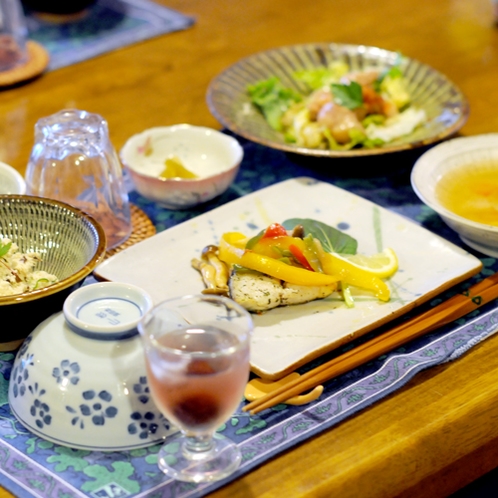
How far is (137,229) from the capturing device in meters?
1.51

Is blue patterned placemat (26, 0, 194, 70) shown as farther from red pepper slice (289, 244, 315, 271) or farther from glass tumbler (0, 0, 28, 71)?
red pepper slice (289, 244, 315, 271)

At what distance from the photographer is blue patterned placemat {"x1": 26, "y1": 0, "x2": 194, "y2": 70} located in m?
2.37

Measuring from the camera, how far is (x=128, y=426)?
0.98 metres

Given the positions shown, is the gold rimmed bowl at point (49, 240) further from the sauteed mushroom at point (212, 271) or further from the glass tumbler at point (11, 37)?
the glass tumbler at point (11, 37)

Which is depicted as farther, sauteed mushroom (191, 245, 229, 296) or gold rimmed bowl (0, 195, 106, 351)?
sauteed mushroom (191, 245, 229, 296)

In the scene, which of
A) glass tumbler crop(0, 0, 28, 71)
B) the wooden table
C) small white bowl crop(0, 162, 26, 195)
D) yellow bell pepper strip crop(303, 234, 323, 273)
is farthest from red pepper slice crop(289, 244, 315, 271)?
glass tumbler crop(0, 0, 28, 71)

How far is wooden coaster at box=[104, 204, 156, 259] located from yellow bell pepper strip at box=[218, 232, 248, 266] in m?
0.20

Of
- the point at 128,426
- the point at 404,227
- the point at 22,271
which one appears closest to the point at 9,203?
the point at 22,271

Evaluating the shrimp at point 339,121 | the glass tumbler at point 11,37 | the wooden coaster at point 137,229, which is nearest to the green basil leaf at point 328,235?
the wooden coaster at point 137,229

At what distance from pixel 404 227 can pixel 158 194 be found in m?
0.50

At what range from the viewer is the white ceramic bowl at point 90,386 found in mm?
980

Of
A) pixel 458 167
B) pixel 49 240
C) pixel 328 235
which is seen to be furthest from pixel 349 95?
pixel 49 240

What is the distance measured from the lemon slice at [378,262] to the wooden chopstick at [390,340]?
11 cm

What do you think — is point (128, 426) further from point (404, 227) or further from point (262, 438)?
point (404, 227)
